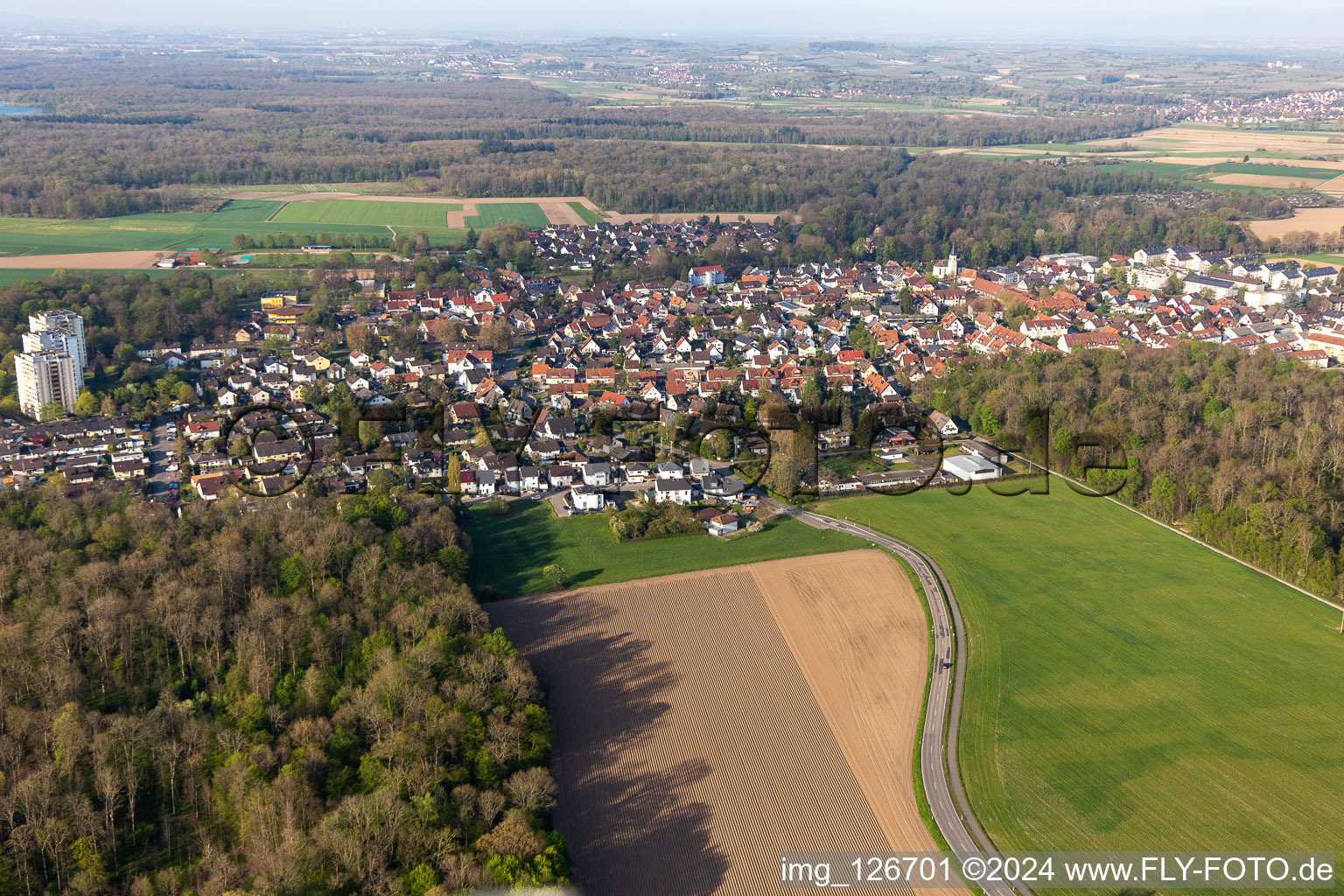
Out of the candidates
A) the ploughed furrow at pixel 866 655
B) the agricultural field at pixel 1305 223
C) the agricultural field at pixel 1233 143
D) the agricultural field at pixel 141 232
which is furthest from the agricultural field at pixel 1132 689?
Result: the agricultural field at pixel 1233 143

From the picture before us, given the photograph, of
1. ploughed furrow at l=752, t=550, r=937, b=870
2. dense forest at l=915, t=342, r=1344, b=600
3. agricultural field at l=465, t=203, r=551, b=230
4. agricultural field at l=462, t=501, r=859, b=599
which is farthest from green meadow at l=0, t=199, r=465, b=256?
ploughed furrow at l=752, t=550, r=937, b=870

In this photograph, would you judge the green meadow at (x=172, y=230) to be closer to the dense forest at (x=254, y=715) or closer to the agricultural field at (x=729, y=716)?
the dense forest at (x=254, y=715)

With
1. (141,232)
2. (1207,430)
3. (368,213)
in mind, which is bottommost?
(1207,430)

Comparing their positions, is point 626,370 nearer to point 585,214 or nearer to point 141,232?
point 585,214

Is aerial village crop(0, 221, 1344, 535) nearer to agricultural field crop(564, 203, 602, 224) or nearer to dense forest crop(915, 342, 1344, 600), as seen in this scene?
dense forest crop(915, 342, 1344, 600)

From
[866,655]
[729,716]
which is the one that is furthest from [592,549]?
[866,655]
